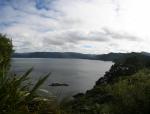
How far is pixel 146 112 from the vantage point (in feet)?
36.7

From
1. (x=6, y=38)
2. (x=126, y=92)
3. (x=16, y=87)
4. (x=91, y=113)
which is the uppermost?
(x=6, y=38)

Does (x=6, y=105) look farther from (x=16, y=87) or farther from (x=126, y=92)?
(x=126, y=92)

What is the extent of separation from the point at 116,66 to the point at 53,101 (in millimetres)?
72644

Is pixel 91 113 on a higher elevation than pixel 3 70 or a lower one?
lower

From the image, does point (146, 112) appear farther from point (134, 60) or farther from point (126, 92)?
point (134, 60)

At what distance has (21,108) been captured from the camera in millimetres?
5039

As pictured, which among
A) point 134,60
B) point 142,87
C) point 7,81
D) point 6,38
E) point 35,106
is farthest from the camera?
point 134,60

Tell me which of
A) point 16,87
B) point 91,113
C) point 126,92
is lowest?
point 91,113

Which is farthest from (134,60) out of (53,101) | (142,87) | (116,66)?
(53,101)

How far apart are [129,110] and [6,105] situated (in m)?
7.57

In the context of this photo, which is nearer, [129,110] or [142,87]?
[129,110]

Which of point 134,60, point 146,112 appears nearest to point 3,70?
point 146,112

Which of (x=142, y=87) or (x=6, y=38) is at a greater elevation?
(x=6, y=38)

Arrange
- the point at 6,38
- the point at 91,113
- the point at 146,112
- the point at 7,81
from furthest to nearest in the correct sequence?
the point at 6,38 → the point at 91,113 → the point at 146,112 → the point at 7,81
